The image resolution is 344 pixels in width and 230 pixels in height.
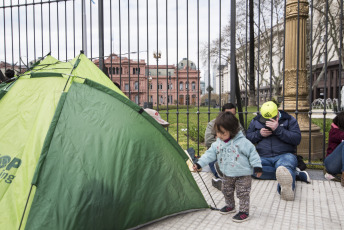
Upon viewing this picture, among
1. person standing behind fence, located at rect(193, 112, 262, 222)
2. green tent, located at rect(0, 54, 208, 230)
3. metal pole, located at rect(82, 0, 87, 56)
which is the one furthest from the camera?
metal pole, located at rect(82, 0, 87, 56)

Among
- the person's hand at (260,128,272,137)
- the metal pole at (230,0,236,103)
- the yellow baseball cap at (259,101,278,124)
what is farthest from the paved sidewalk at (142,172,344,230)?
the metal pole at (230,0,236,103)

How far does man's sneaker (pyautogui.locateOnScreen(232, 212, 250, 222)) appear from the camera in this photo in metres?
3.01

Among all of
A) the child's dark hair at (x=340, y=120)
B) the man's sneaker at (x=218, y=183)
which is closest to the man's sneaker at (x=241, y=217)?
the man's sneaker at (x=218, y=183)

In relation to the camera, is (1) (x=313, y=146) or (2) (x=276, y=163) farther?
(1) (x=313, y=146)

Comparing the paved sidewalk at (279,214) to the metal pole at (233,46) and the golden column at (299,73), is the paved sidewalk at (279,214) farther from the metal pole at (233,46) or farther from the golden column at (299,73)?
the metal pole at (233,46)

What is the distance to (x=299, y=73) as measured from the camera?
5.75 meters

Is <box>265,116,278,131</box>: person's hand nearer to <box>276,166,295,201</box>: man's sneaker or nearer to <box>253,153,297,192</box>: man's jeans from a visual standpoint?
<box>253,153,297,192</box>: man's jeans

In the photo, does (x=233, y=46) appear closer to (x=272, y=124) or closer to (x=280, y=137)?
(x=272, y=124)

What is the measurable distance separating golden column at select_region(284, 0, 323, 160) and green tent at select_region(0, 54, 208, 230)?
328 centimetres

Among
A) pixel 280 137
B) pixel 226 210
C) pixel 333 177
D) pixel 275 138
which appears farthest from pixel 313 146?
pixel 226 210

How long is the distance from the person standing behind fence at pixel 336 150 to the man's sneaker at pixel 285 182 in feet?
3.53

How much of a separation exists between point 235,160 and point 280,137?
1417 millimetres

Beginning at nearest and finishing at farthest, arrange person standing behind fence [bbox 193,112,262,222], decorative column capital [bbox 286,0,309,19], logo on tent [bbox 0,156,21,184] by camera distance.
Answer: logo on tent [bbox 0,156,21,184], person standing behind fence [bbox 193,112,262,222], decorative column capital [bbox 286,0,309,19]

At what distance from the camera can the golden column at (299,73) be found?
557 centimetres
